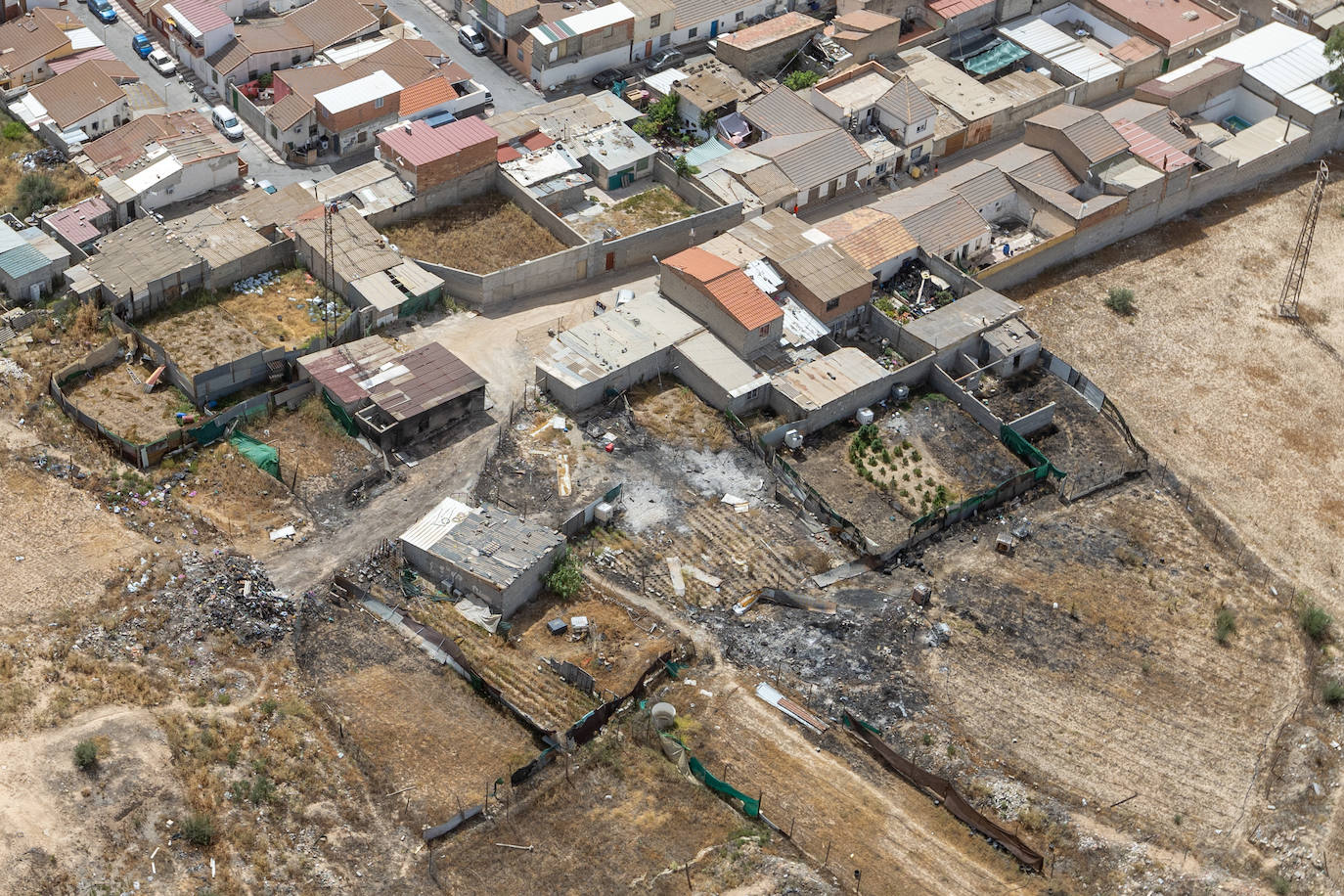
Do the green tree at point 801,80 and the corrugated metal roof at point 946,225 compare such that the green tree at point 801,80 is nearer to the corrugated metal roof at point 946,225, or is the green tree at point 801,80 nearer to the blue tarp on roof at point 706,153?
the blue tarp on roof at point 706,153

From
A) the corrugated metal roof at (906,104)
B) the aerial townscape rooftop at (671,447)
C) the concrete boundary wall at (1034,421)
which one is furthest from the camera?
the corrugated metal roof at (906,104)

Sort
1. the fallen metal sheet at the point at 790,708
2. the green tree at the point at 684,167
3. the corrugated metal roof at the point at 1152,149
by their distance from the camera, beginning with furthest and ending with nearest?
the corrugated metal roof at the point at 1152,149 < the green tree at the point at 684,167 < the fallen metal sheet at the point at 790,708

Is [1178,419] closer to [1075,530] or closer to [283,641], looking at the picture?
[1075,530]

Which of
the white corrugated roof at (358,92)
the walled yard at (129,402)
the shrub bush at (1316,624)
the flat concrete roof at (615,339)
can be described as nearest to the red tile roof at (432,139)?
the white corrugated roof at (358,92)

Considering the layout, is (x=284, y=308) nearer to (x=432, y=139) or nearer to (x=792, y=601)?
(x=432, y=139)

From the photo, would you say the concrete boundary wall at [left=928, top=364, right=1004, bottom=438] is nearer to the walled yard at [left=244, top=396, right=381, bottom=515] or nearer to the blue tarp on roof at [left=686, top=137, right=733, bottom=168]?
the blue tarp on roof at [left=686, top=137, right=733, bottom=168]

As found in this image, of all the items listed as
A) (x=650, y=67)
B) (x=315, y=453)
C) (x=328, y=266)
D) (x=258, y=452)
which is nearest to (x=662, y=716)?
(x=315, y=453)
